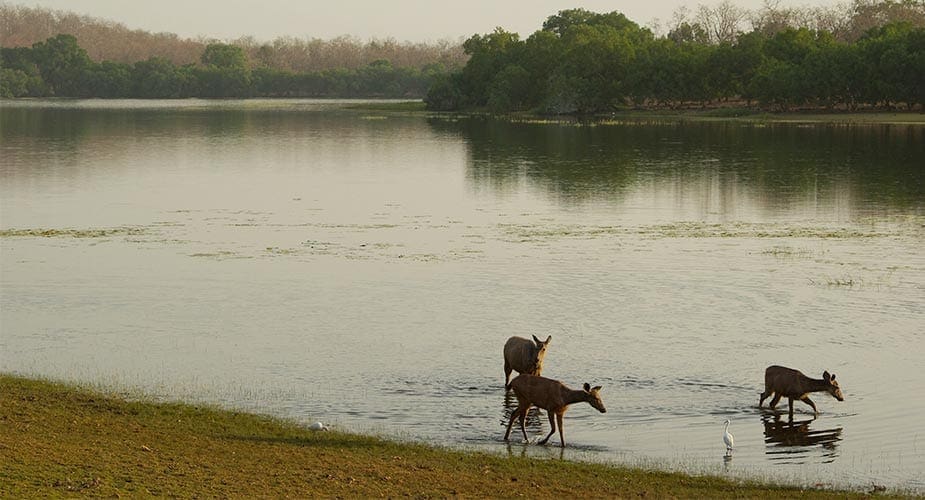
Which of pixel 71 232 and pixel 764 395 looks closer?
pixel 764 395

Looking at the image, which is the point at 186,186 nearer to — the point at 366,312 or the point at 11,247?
the point at 11,247

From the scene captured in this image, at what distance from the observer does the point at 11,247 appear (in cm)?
3953

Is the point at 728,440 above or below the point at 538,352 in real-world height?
below

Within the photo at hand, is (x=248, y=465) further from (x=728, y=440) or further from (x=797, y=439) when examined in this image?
(x=797, y=439)

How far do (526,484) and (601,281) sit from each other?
1862 centimetres

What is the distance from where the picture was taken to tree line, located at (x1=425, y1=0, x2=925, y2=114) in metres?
128

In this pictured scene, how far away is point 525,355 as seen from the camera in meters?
21.5

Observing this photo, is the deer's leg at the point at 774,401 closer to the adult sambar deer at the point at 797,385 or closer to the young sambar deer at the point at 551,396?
the adult sambar deer at the point at 797,385

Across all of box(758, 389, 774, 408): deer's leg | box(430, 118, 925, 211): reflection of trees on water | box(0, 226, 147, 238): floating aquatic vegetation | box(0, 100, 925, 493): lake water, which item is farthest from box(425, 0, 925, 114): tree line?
box(758, 389, 774, 408): deer's leg

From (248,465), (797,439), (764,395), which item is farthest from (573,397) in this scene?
(248,465)

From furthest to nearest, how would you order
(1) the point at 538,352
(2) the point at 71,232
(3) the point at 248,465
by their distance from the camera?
(2) the point at 71,232 → (1) the point at 538,352 → (3) the point at 248,465

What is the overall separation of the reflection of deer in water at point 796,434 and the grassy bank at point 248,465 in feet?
9.64

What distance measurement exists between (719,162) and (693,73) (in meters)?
74.4

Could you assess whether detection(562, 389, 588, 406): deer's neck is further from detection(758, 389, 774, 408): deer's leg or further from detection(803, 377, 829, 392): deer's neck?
detection(803, 377, 829, 392): deer's neck
